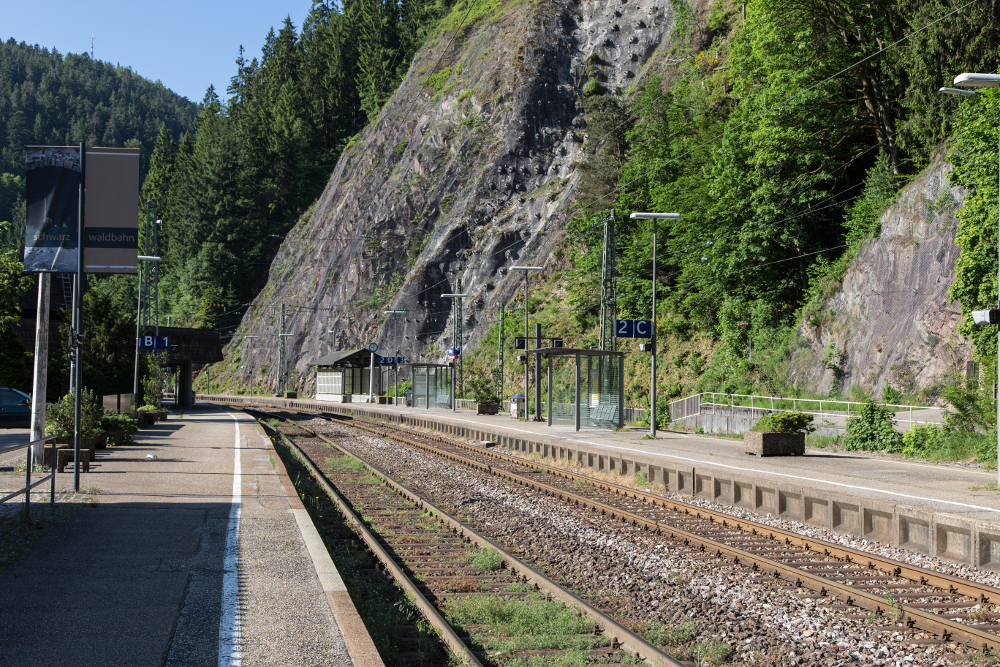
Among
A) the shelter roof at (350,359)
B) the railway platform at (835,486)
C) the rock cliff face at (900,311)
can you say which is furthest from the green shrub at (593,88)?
the railway platform at (835,486)

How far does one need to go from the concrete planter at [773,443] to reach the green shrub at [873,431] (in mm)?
2991

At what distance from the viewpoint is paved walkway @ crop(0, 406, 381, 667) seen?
5.73 metres

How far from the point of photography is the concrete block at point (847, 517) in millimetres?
11648

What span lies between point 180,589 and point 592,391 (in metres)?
25.5

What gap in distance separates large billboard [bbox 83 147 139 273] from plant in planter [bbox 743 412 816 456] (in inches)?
579

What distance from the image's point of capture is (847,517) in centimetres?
1195

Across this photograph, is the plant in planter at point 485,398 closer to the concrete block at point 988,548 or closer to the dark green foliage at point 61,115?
the concrete block at point 988,548

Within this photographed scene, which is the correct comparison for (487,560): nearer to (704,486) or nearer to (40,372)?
(704,486)

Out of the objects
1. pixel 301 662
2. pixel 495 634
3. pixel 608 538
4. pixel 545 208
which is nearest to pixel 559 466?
pixel 608 538

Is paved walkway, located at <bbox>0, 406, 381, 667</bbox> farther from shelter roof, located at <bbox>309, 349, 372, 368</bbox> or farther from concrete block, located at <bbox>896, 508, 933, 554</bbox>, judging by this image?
shelter roof, located at <bbox>309, 349, 372, 368</bbox>

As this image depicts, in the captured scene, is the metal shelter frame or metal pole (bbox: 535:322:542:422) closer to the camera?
metal pole (bbox: 535:322:542:422)

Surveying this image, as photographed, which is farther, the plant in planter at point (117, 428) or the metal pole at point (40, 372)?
the plant in planter at point (117, 428)

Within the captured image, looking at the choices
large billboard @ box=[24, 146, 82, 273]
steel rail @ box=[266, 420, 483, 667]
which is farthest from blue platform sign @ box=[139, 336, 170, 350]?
large billboard @ box=[24, 146, 82, 273]

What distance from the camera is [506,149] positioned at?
259ft
